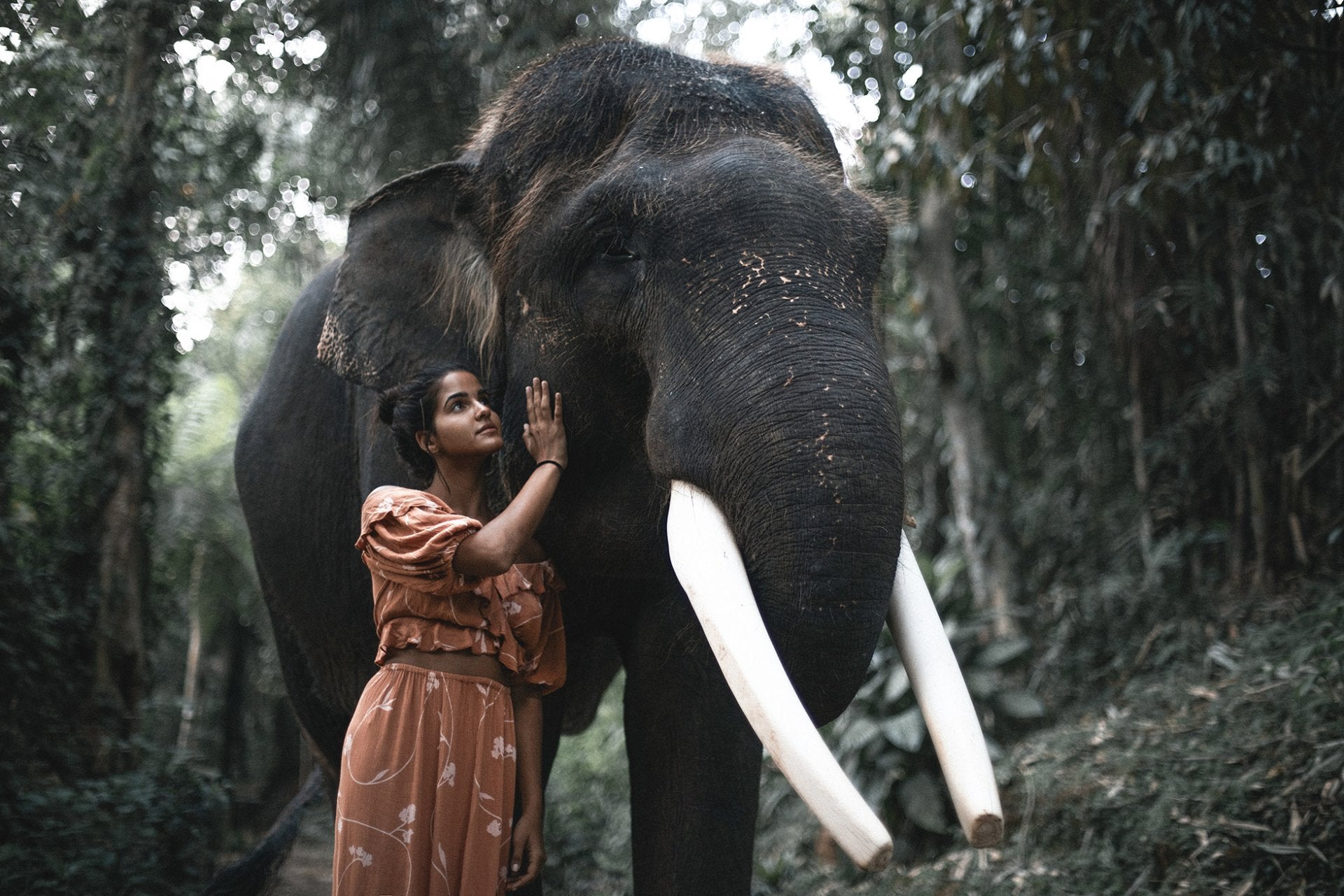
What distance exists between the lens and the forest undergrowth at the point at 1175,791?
142 inches

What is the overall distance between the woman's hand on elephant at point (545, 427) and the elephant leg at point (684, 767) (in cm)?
56

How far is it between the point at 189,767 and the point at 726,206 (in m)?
4.30

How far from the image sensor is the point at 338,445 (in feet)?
12.4

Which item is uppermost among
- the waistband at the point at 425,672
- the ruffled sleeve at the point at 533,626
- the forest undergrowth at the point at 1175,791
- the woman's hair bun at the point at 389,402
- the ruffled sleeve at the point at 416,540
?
the woman's hair bun at the point at 389,402

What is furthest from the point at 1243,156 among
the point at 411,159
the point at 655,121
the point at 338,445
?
the point at 411,159

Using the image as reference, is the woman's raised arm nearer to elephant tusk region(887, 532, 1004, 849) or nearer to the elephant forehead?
the elephant forehead

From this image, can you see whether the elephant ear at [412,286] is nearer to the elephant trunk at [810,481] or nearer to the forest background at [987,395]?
the elephant trunk at [810,481]

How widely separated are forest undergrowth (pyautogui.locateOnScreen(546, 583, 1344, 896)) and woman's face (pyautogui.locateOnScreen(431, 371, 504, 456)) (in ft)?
8.70

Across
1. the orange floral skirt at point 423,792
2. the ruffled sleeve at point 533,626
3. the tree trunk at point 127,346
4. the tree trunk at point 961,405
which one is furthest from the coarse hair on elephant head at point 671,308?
the tree trunk at point 961,405

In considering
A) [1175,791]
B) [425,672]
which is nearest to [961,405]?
[1175,791]

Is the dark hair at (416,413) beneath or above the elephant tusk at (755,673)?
above

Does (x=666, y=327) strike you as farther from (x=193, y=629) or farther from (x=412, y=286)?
(x=193, y=629)

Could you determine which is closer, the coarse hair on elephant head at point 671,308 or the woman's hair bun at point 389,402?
the coarse hair on elephant head at point 671,308

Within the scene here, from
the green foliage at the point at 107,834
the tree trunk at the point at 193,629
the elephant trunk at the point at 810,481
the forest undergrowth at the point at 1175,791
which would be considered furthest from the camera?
the tree trunk at the point at 193,629
